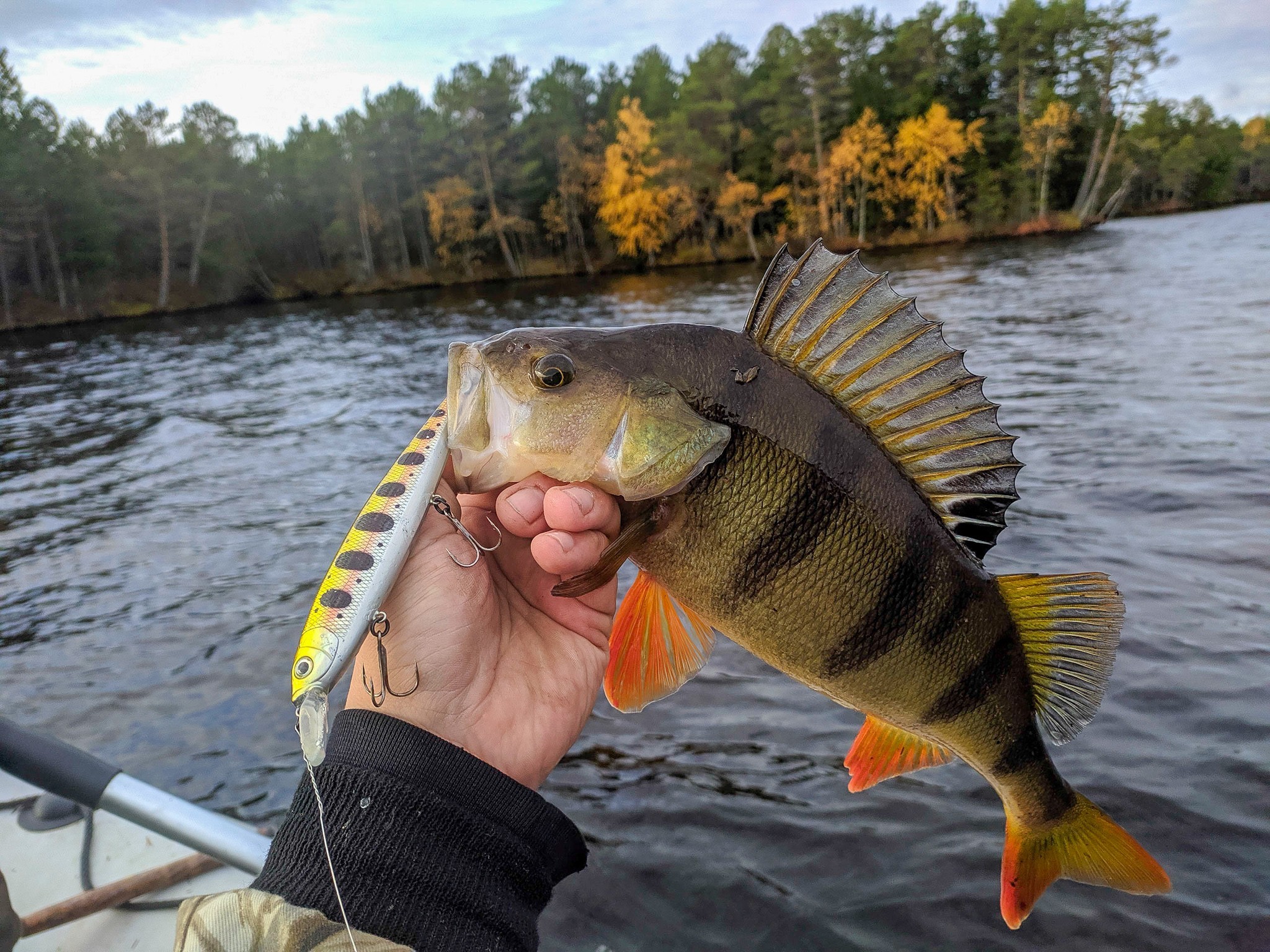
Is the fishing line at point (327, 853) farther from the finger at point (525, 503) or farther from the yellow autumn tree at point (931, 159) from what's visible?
the yellow autumn tree at point (931, 159)

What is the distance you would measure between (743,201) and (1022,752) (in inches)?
2006

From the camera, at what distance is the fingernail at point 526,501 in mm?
1987

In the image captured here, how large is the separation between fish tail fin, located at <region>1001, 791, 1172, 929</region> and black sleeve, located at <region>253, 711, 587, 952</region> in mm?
1205

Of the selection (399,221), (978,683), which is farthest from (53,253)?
(978,683)

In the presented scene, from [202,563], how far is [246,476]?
3.22m

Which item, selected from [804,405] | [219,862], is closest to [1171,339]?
[804,405]

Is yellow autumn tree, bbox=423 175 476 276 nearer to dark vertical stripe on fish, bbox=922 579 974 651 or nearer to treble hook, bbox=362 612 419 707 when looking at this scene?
treble hook, bbox=362 612 419 707

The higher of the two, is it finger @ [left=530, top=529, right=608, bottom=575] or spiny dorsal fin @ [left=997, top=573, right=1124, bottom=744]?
finger @ [left=530, top=529, right=608, bottom=575]

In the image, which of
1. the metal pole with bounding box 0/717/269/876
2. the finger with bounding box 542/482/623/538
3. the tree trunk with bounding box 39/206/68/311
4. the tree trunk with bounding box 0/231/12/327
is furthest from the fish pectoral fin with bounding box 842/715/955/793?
the tree trunk with bounding box 39/206/68/311

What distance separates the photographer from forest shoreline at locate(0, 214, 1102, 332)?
44.3 m

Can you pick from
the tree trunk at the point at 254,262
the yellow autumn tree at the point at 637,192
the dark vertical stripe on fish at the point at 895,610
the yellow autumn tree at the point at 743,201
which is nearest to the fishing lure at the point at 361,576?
the dark vertical stripe on fish at the point at 895,610

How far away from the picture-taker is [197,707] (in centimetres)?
537

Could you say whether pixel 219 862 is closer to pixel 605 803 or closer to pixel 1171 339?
pixel 605 803

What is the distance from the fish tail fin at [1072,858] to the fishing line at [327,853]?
1562mm
